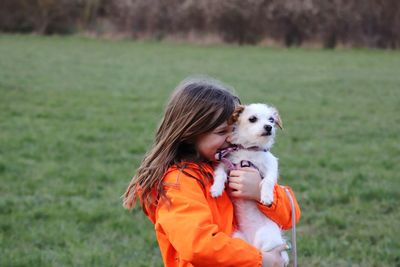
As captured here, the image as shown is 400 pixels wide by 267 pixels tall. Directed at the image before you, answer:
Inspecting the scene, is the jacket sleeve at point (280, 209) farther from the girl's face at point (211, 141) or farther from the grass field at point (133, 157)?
the grass field at point (133, 157)

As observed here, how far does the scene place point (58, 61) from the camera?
66.9ft

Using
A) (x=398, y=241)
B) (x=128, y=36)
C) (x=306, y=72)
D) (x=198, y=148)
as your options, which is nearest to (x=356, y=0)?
(x=128, y=36)

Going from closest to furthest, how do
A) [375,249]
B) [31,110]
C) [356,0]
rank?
[375,249] < [31,110] < [356,0]

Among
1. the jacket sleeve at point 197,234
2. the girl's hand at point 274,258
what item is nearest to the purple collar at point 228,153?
the jacket sleeve at point 197,234

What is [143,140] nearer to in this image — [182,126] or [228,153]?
[228,153]

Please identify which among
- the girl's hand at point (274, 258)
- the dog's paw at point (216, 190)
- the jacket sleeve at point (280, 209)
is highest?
the dog's paw at point (216, 190)

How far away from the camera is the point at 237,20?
33.3 m

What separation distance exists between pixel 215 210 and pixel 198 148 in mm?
295

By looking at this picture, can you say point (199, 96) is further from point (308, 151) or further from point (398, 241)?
point (308, 151)

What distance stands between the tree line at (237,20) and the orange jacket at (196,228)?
29.9m

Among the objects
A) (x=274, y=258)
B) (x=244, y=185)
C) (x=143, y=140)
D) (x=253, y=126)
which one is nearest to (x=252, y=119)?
(x=253, y=126)

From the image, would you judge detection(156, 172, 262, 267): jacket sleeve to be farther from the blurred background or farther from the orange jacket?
the blurred background

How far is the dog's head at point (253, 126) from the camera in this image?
268 cm

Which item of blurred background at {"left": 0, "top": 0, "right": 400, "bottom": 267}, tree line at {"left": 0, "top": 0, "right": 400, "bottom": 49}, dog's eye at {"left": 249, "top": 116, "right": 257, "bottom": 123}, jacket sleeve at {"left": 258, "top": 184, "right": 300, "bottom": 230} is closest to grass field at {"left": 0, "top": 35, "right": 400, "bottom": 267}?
blurred background at {"left": 0, "top": 0, "right": 400, "bottom": 267}
